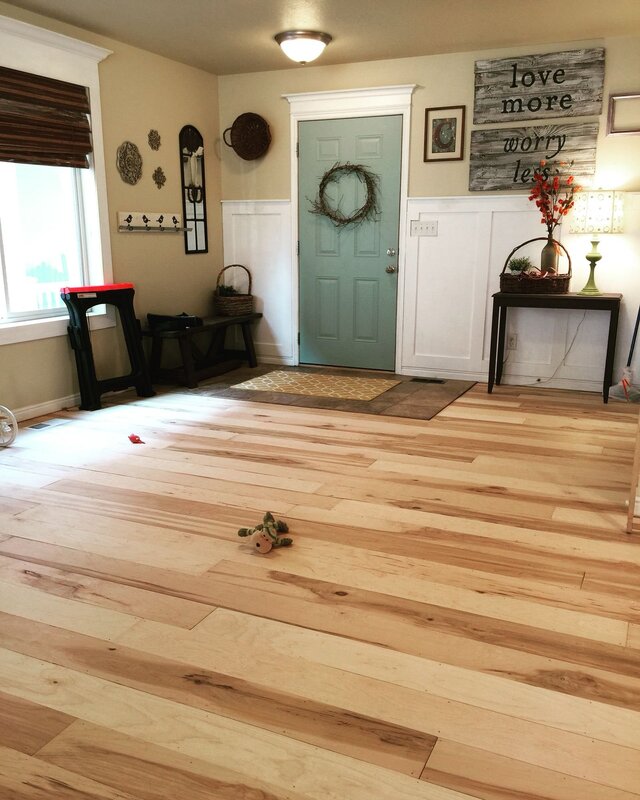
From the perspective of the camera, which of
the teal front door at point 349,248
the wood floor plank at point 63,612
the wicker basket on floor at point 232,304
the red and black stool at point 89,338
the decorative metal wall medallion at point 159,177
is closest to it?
the wood floor plank at point 63,612

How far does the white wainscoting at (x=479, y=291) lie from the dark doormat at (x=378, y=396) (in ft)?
1.01

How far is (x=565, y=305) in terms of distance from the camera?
4.79 meters

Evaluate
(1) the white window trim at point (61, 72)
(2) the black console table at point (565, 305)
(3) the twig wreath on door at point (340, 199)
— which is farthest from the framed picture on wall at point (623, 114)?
(1) the white window trim at point (61, 72)

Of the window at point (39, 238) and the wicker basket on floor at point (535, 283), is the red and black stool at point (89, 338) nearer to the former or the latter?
the window at point (39, 238)

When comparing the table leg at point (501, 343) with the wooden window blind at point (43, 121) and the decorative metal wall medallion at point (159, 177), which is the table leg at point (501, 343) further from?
the wooden window blind at point (43, 121)

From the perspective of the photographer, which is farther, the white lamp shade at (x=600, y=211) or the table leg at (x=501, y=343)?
the table leg at (x=501, y=343)

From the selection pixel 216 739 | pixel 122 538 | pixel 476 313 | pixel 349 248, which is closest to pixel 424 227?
pixel 349 248

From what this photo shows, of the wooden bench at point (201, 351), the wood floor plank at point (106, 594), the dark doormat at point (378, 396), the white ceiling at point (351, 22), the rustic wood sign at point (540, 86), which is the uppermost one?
the white ceiling at point (351, 22)

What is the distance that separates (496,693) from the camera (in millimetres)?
1798

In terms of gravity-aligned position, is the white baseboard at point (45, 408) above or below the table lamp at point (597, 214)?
below

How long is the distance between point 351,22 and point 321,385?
2479mm

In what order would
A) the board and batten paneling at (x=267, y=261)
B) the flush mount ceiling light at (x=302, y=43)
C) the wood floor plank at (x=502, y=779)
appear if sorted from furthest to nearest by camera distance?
the board and batten paneling at (x=267, y=261), the flush mount ceiling light at (x=302, y=43), the wood floor plank at (x=502, y=779)

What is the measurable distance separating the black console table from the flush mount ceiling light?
209cm

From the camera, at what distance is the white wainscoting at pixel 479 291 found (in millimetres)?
5105
